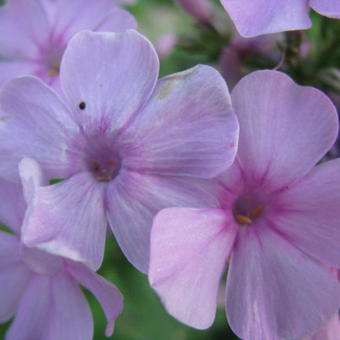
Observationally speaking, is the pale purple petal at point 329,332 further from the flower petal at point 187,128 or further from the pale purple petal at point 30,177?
the pale purple petal at point 30,177

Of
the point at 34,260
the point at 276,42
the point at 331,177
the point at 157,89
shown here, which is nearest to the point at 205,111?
the point at 157,89

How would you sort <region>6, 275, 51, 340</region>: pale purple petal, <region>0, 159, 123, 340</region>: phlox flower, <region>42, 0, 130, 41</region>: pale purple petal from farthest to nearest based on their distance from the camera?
<region>42, 0, 130, 41</region>: pale purple petal < <region>6, 275, 51, 340</region>: pale purple petal < <region>0, 159, 123, 340</region>: phlox flower

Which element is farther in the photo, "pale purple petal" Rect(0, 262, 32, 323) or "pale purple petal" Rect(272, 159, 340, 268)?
"pale purple petal" Rect(0, 262, 32, 323)

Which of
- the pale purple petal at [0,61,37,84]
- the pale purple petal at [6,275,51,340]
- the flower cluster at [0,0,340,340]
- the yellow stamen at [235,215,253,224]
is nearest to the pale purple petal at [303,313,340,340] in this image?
the flower cluster at [0,0,340,340]

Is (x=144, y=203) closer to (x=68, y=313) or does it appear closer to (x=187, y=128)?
(x=187, y=128)

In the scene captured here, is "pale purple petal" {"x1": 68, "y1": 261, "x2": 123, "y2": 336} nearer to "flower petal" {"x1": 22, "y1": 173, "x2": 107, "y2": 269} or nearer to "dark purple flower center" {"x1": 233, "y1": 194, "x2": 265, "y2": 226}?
→ "flower petal" {"x1": 22, "y1": 173, "x2": 107, "y2": 269}

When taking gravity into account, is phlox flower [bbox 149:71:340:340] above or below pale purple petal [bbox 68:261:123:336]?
above

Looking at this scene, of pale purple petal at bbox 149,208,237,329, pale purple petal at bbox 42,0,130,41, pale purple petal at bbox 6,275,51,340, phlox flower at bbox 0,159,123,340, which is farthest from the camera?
pale purple petal at bbox 42,0,130,41

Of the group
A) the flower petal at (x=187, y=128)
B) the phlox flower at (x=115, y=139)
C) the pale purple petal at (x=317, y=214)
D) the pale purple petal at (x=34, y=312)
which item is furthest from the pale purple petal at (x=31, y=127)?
the pale purple petal at (x=317, y=214)

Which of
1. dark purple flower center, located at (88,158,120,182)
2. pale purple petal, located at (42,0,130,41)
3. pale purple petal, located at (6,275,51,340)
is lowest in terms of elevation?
pale purple petal, located at (6,275,51,340)
